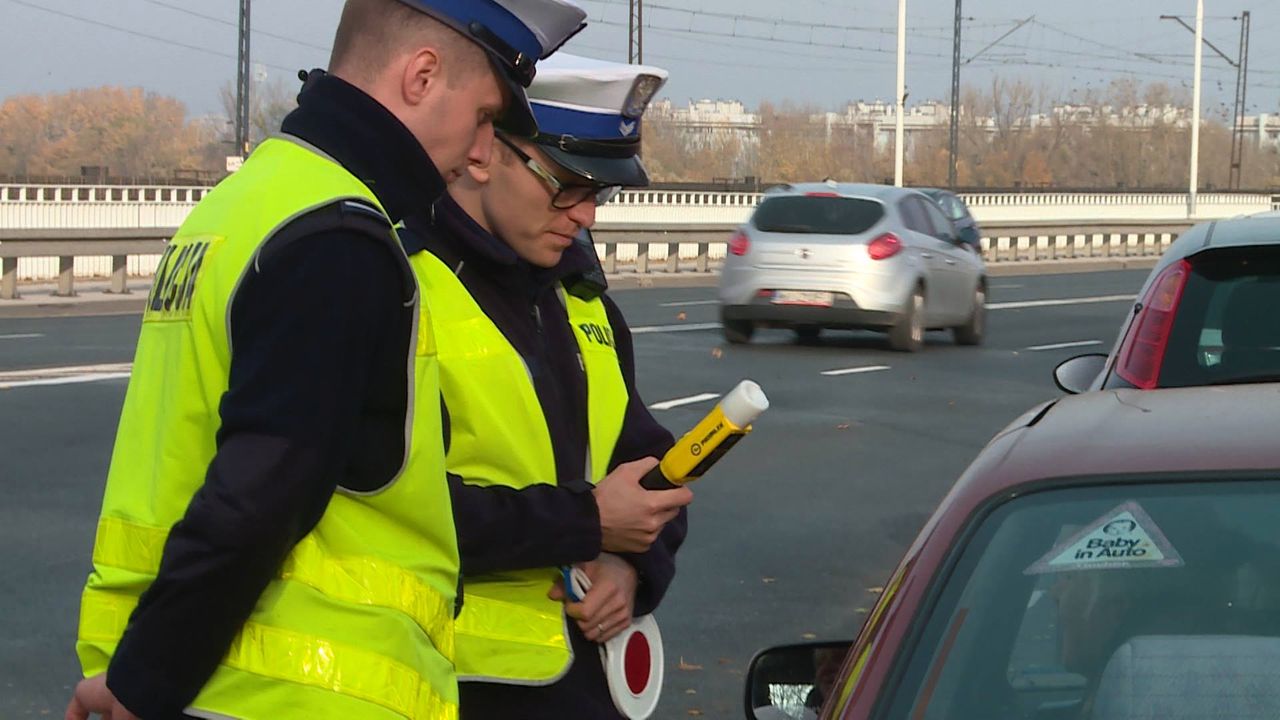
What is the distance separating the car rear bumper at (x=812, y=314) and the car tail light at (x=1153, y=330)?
1211 centimetres

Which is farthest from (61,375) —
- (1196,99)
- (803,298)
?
(1196,99)

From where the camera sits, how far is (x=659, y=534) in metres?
3.46

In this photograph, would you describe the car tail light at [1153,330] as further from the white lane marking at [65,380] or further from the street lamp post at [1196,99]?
the street lamp post at [1196,99]

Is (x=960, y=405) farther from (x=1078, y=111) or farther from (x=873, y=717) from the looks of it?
(x=1078, y=111)

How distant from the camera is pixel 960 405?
14656 mm

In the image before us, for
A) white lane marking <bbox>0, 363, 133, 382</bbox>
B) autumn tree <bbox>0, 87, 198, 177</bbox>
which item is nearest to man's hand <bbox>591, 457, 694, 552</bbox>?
white lane marking <bbox>0, 363, 133, 382</bbox>

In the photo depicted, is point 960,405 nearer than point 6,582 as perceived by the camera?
No

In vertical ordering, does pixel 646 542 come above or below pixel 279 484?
below

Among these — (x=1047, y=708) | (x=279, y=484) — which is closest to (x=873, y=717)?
(x=1047, y=708)

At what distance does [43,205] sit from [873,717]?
37.6 metres

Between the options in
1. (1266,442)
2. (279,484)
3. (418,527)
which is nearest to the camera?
(279,484)

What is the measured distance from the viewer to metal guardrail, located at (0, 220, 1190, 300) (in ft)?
78.7

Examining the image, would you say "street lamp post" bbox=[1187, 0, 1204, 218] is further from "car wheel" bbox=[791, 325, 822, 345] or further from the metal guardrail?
"car wheel" bbox=[791, 325, 822, 345]

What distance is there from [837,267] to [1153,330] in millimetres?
12386
